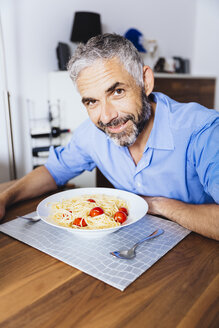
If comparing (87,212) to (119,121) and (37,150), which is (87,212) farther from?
(37,150)

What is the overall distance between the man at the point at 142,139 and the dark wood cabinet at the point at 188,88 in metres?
2.16

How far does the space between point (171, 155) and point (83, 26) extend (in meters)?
1.94

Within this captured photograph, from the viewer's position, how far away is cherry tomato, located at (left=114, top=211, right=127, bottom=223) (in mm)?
979

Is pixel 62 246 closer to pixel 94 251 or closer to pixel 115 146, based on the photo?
pixel 94 251

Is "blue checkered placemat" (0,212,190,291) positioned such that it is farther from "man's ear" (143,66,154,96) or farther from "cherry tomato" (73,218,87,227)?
"man's ear" (143,66,154,96)

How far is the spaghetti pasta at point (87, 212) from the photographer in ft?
3.18

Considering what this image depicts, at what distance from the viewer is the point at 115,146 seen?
1452mm

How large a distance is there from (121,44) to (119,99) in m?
0.24

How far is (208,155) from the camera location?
1113 mm

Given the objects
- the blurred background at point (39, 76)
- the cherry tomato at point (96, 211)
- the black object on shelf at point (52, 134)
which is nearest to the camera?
the cherry tomato at point (96, 211)

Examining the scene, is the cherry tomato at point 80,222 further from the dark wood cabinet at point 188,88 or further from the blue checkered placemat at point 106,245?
the dark wood cabinet at point 188,88

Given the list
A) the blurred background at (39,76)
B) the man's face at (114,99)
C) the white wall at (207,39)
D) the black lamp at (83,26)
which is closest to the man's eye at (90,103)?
the man's face at (114,99)

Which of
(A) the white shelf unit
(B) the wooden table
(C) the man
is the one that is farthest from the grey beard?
(A) the white shelf unit

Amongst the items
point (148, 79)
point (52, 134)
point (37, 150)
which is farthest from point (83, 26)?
point (148, 79)
